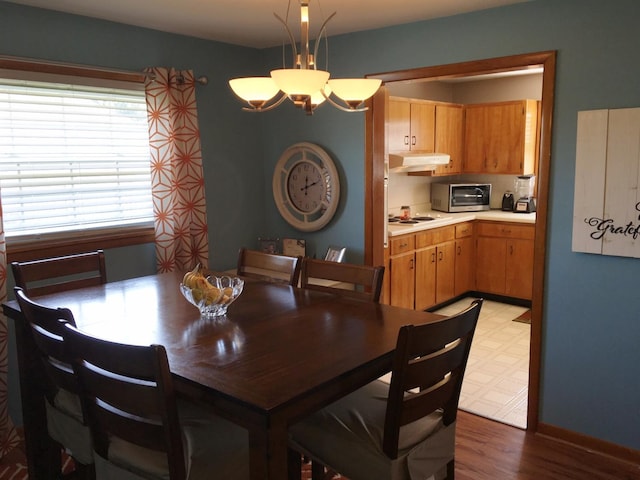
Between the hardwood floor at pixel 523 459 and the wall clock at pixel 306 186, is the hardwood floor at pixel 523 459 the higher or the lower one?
the lower one

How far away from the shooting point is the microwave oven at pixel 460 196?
570cm

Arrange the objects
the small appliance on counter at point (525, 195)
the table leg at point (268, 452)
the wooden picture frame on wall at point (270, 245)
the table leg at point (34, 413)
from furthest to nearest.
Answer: the small appliance on counter at point (525, 195), the wooden picture frame on wall at point (270, 245), the table leg at point (34, 413), the table leg at point (268, 452)

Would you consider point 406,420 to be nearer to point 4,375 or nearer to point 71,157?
point 4,375

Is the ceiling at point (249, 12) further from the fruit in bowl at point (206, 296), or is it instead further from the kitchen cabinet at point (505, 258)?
the kitchen cabinet at point (505, 258)

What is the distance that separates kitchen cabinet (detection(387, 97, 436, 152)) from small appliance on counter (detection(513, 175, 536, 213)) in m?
1.13

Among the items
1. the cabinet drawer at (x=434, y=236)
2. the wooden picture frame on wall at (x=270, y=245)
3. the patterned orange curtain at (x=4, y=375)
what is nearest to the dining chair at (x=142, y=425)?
the patterned orange curtain at (x=4, y=375)

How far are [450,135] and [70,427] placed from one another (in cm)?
456

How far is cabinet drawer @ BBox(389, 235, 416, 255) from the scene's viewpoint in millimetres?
4473

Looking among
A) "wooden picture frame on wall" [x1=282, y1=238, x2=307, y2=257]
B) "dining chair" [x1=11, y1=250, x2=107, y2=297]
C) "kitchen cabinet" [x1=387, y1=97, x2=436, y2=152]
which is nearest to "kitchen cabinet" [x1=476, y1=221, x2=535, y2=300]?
"kitchen cabinet" [x1=387, y1=97, x2=436, y2=152]

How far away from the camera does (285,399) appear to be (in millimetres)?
1475

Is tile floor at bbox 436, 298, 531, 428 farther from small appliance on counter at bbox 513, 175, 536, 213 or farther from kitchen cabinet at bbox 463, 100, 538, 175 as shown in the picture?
kitchen cabinet at bbox 463, 100, 538, 175

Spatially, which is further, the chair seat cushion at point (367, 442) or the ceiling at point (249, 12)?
the ceiling at point (249, 12)

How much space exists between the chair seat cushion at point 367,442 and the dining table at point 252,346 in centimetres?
22

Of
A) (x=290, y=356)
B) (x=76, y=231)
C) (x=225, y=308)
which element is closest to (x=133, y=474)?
(x=290, y=356)
